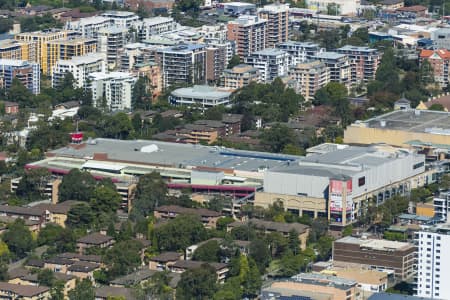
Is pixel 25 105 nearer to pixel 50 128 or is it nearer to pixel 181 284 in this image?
pixel 50 128

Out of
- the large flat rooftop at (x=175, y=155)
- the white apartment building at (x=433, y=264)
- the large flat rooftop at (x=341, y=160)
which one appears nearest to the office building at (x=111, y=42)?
the large flat rooftop at (x=175, y=155)

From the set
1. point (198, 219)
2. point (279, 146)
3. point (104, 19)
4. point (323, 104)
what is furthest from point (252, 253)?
point (104, 19)

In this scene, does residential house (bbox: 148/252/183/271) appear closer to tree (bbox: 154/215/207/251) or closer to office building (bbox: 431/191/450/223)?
tree (bbox: 154/215/207/251)

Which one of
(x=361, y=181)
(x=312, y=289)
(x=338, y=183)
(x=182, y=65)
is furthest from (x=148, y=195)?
(x=182, y=65)

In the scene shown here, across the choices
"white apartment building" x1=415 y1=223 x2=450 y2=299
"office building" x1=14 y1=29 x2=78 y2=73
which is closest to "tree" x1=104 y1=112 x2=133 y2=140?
"office building" x1=14 y1=29 x2=78 y2=73

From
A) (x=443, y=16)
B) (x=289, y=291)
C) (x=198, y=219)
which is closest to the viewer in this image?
(x=289, y=291)
